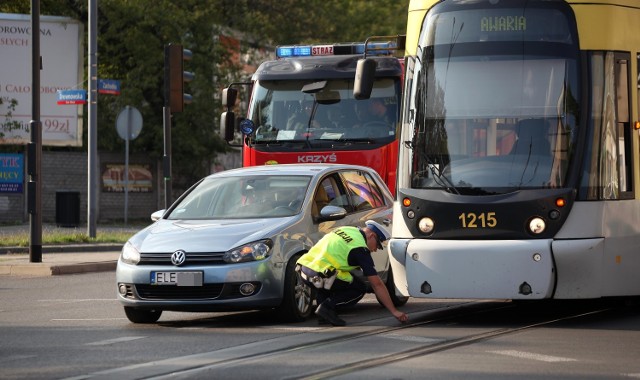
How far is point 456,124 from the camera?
14305 millimetres

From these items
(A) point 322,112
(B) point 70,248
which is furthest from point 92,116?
(A) point 322,112

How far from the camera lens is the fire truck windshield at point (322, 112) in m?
22.9

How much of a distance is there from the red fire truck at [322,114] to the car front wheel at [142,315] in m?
8.14

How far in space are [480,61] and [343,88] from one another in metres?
9.13

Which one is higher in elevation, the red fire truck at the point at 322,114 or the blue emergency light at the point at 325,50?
the blue emergency light at the point at 325,50

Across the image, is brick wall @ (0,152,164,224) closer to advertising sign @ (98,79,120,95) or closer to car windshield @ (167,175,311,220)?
advertising sign @ (98,79,120,95)

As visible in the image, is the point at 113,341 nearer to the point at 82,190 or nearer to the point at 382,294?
the point at 382,294

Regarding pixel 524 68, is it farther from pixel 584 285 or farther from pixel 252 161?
pixel 252 161

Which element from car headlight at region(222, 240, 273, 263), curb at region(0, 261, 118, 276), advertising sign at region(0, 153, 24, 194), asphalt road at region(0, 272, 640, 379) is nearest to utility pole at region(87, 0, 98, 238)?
curb at region(0, 261, 118, 276)

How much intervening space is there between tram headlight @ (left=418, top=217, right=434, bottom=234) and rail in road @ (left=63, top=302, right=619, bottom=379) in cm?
92

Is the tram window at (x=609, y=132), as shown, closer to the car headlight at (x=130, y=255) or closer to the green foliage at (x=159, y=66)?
the car headlight at (x=130, y=255)

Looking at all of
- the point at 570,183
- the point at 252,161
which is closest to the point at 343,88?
the point at 252,161

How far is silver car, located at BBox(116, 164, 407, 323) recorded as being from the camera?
1402 centimetres

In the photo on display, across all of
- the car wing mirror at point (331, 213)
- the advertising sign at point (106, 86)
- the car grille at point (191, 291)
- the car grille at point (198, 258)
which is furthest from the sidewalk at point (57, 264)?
the car grille at point (198, 258)
